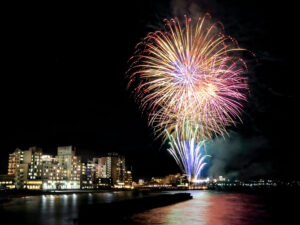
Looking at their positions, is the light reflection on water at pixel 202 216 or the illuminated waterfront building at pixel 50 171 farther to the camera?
the illuminated waterfront building at pixel 50 171

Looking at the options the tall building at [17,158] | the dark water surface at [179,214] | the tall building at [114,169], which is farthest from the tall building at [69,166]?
the dark water surface at [179,214]

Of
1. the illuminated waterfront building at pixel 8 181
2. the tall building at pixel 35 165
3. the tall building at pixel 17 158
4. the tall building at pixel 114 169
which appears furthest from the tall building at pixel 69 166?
the tall building at pixel 114 169

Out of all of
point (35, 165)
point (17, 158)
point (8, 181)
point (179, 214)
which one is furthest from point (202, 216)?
point (17, 158)

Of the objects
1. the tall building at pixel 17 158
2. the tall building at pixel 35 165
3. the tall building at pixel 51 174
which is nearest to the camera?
the tall building at pixel 35 165

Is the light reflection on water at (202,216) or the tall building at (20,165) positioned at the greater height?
the tall building at (20,165)

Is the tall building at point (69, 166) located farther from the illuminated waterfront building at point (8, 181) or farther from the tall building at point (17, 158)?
the illuminated waterfront building at point (8, 181)

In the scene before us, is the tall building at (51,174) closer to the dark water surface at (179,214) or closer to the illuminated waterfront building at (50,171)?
the illuminated waterfront building at (50,171)

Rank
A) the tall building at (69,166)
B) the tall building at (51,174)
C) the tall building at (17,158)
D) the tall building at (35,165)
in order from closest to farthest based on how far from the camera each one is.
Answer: the tall building at (35,165)
the tall building at (51,174)
the tall building at (17,158)
the tall building at (69,166)

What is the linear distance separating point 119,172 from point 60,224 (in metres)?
181

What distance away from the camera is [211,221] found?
1947 centimetres

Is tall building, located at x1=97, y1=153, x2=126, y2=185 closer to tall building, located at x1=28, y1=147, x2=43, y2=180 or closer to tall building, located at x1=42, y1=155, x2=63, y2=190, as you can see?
tall building, located at x1=42, y1=155, x2=63, y2=190

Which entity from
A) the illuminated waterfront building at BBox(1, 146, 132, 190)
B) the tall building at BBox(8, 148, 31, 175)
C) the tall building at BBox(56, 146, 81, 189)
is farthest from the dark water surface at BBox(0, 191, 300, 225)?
the tall building at BBox(56, 146, 81, 189)

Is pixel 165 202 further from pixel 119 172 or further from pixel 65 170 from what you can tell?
pixel 119 172

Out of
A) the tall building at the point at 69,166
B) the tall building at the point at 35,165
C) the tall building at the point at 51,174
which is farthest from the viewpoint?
the tall building at the point at 69,166
